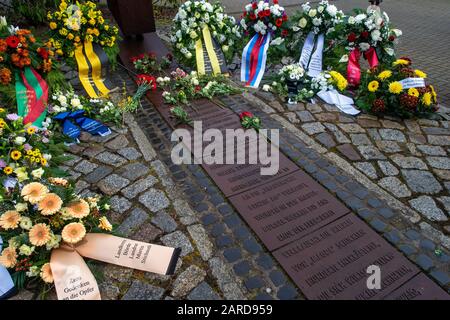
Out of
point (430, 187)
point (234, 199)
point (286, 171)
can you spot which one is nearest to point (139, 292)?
point (234, 199)

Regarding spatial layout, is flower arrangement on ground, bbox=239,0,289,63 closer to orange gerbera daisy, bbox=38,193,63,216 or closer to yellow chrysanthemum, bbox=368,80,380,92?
yellow chrysanthemum, bbox=368,80,380,92

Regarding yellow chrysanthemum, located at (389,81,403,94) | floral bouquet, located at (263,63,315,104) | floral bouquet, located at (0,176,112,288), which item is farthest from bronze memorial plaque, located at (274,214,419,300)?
floral bouquet, located at (263,63,315,104)

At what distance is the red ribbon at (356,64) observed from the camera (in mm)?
5258

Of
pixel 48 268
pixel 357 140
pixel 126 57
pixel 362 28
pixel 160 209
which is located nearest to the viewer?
pixel 48 268

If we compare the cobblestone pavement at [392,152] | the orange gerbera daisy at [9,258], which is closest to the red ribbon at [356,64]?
the cobblestone pavement at [392,152]

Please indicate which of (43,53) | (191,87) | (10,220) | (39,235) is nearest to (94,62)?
(43,53)

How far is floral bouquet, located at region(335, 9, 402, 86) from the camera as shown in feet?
17.0

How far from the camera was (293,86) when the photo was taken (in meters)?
5.11

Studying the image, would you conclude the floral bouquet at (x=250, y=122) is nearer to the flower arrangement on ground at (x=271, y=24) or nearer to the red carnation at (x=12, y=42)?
the flower arrangement on ground at (x=271, y=24)

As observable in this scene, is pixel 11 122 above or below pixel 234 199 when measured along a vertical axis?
above

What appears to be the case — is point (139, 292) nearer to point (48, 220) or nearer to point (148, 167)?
point (48, 220)

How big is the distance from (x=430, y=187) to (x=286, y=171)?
1441 mm

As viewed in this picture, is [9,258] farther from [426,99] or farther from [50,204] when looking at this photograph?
[426,99]

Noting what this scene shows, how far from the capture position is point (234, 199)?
3.28 meters
